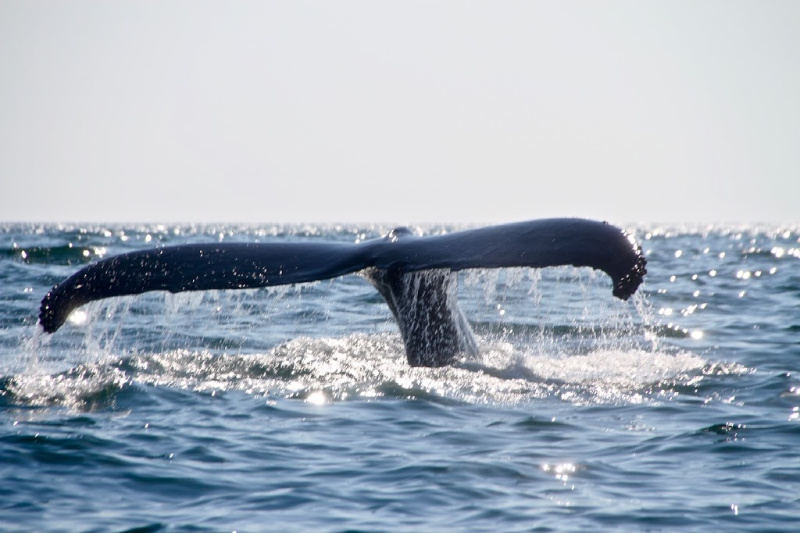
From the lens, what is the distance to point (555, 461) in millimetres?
5223

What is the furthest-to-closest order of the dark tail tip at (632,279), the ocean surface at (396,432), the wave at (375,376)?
the wave at (375,376)
the dark tail tip at (632,279)
the ocean surface at (396,432)

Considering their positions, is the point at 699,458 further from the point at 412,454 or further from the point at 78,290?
the point at 78,290

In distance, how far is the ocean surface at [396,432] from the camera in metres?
4.46

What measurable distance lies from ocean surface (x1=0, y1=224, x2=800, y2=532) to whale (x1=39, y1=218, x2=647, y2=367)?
274 mm

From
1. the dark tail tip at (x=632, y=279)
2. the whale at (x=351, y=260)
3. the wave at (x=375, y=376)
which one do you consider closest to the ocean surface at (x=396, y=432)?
the wave at (x=375, y=376)

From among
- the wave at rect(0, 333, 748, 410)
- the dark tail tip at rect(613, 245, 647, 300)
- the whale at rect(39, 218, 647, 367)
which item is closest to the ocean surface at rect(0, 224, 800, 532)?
the wave at rect(0, 333, 748, 410)

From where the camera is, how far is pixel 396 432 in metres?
5.91

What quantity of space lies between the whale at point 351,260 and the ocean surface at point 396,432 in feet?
0.90

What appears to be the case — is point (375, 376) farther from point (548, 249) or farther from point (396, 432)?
point (548, 249)

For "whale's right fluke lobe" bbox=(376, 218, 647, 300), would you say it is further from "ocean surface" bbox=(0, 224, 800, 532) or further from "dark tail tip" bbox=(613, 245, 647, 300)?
"ocean surface" bbox=(0, 224, 800, 532)

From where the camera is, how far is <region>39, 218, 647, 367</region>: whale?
5.26 m

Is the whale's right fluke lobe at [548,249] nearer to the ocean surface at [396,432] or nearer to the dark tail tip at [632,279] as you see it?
the dark tail tip at [632,279]

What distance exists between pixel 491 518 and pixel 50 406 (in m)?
3.32

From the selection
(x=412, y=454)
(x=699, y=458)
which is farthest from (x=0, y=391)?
(x=699, y=458)
